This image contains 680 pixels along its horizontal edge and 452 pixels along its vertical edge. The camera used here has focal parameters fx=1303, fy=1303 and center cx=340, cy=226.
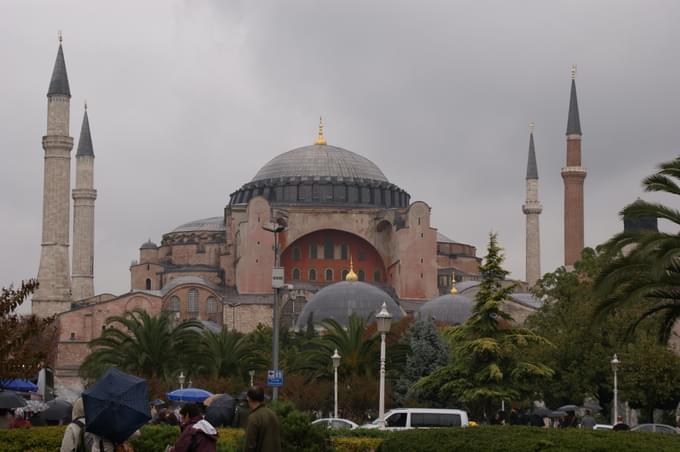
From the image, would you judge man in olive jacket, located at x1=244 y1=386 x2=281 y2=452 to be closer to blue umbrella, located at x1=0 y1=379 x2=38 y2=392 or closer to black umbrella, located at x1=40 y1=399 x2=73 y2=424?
black umbrella, located at x1=40 y1=399 x2=73 y2=424

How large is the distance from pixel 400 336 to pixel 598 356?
9095 millimetres

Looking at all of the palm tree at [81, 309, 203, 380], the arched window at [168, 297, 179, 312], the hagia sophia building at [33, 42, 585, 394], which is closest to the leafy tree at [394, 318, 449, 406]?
the palm tree at [81, 309, 203, 380]

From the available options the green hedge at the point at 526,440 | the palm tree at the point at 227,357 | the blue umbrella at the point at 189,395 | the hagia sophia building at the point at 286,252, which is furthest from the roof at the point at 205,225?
the green hedge at the point at 526,440

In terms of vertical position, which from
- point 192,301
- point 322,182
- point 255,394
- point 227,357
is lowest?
point 255,394

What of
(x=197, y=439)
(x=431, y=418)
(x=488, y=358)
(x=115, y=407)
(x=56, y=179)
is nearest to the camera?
(x=115, y=407)

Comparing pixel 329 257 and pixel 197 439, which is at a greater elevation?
pixel 329 257

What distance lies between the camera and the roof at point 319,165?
80.6 metres

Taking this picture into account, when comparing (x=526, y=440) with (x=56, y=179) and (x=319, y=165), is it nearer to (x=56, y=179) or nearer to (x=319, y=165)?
(x=56, y=179)

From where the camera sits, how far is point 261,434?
10250mm

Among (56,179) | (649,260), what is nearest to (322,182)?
(56,179)

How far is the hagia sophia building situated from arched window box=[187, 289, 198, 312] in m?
0.05

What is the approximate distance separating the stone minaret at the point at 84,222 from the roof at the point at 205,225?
849cm

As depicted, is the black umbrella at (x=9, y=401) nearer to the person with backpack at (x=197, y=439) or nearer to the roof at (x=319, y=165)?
the person with backpack at (x=197, y=439)

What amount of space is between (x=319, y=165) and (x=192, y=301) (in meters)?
15.0
